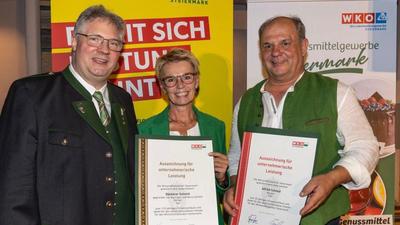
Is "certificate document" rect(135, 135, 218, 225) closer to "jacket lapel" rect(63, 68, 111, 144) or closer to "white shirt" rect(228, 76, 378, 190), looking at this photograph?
"jacket lapel" rect(63, 68, 111, 144)

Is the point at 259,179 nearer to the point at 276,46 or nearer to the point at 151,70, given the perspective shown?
the point at 276,46

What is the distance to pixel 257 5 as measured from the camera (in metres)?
3.76

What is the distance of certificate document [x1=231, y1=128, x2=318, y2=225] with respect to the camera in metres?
2.30

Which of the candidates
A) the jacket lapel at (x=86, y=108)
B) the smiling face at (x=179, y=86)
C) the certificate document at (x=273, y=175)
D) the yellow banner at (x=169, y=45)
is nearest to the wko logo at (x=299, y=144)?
the certificate document at (x=273, y=175)

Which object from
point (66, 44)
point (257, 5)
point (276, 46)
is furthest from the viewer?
point (257, 5)

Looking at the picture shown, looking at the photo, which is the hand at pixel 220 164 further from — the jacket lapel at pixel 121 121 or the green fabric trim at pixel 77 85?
the green fabric trim at pixel 77 85

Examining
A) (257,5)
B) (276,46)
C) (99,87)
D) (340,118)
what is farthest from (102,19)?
(257,5)

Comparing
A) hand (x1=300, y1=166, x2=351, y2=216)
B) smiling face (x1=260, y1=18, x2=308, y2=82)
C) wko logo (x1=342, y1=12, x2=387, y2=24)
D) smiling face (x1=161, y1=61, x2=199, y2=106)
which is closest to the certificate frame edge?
hand (x1=300, y1=166, x2=351, y2=216)

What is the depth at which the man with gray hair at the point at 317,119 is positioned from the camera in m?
2.28

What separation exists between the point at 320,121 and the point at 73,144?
1235 mm

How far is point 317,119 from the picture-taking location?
248 cm

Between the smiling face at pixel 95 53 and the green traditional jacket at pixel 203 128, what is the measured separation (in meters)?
0.59

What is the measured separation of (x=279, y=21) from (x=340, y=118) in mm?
618

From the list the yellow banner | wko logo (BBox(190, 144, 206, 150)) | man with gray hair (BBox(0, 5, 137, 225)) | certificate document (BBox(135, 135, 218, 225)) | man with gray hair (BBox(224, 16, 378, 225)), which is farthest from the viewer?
the yellow banner
